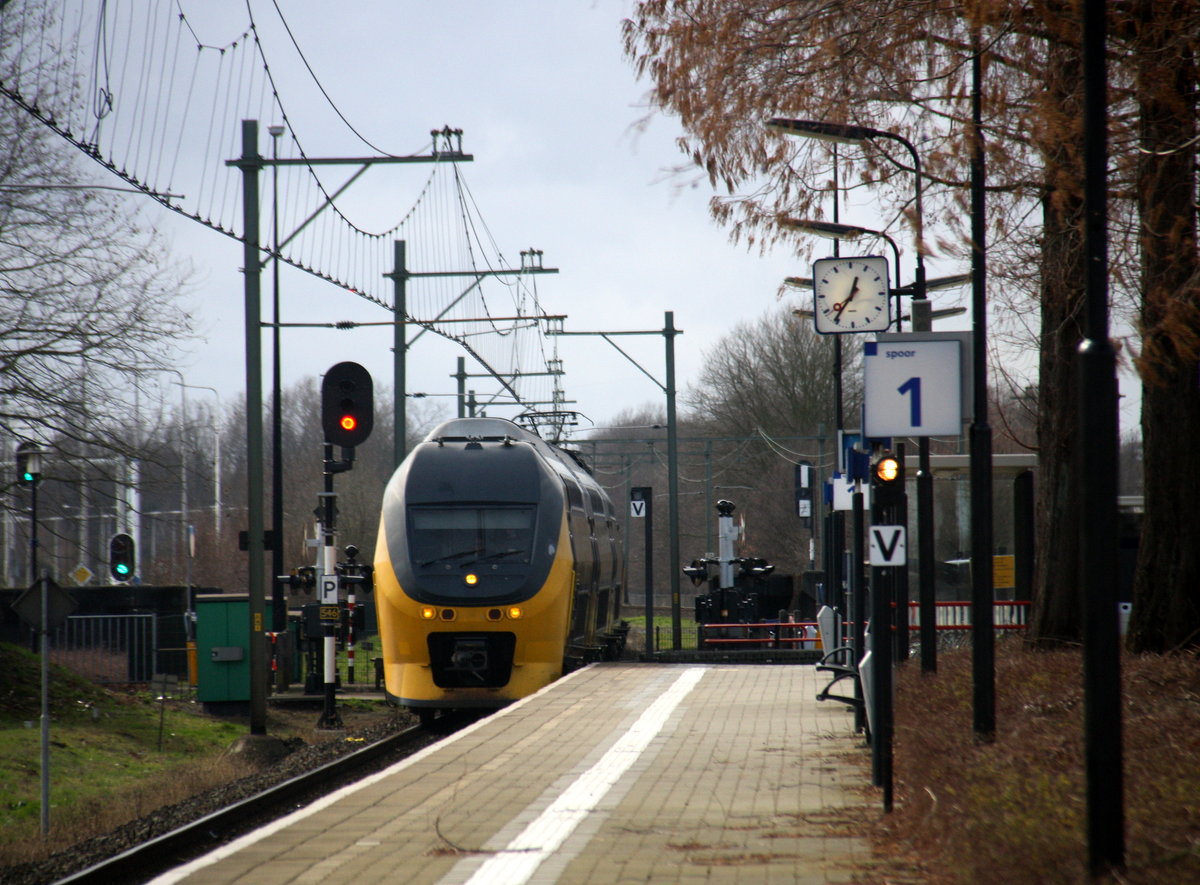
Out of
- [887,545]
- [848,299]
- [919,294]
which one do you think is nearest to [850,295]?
[848,299]

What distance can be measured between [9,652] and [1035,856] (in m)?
20.3

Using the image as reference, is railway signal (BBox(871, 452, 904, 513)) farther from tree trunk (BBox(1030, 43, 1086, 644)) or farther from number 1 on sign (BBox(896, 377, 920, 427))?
tree trunk (BBox(1030, 43, 1086, 644))

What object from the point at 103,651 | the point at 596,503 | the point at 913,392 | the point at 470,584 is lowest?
the point at 103,651

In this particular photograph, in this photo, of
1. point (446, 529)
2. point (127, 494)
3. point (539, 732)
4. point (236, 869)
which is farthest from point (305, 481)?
point (236, 869)

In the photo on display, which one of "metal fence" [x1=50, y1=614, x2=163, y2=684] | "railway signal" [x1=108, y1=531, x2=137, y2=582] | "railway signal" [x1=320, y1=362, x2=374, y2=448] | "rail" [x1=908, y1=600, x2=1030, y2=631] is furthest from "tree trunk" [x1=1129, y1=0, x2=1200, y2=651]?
"railway signal" [x1=108, y1=531, x2=137, y2=582]

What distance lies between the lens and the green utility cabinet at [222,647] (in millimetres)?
23281

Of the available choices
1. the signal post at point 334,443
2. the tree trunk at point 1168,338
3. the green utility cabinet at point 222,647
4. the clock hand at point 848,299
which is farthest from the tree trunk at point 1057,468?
the green utility cabinet at point 222,647

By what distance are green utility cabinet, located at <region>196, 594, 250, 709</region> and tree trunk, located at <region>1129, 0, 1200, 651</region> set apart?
1517 centimetres

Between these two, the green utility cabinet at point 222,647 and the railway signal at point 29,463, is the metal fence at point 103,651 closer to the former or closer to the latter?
the green utility cabinet at point 222,647

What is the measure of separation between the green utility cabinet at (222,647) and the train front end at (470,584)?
567 centimetres

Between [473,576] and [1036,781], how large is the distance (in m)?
11.7

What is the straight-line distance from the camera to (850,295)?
14.7 meters

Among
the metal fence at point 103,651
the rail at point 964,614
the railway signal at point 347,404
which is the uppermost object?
the railway signal at point 347,404

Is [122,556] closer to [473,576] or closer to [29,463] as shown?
[29,463]
